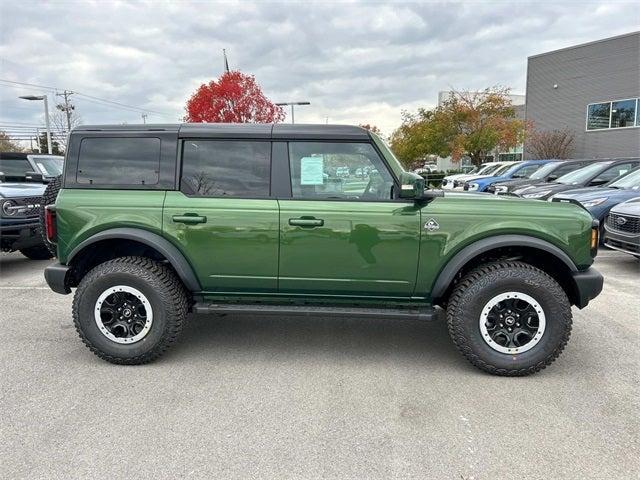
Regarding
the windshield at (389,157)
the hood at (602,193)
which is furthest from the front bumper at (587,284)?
the hood at (602,193)

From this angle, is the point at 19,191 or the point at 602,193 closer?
the point at 19,191

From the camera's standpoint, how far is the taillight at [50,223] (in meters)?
3.71

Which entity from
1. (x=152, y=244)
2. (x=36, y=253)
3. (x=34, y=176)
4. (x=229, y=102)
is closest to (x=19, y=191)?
(x=36, y=253)

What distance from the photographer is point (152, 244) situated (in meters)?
3.61

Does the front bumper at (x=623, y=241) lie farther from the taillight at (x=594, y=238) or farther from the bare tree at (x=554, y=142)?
the bare tree at (x=554, y=142)

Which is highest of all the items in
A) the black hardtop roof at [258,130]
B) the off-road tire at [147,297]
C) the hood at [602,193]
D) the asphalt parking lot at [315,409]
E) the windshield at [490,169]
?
the windshield at [490,169]

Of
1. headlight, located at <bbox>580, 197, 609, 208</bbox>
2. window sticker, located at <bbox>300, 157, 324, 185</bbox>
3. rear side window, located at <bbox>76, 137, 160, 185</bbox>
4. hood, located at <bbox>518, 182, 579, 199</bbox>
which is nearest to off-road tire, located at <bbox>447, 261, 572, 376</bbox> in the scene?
window sticker, located at <bbox>300, 157, 324, 185</bbox>

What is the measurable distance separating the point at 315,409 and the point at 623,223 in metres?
5.87

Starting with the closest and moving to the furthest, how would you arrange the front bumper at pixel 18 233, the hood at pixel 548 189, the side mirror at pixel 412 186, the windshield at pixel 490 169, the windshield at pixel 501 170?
the side mirror at pixel 412 186, the front bumper at pixel 18 233, the hood at pixel 548 189, the windshield at pixel 501 170, the windshield at pixel 490 169

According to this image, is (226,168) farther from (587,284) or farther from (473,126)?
(473,126)

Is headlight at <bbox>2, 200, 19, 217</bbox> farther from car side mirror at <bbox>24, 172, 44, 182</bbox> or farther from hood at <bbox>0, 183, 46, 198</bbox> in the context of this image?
car side mirror at <bbox>24, 172, 44, 182</bbox>

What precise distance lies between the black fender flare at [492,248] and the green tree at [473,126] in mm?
20973

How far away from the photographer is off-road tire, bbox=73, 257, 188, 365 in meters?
3.65

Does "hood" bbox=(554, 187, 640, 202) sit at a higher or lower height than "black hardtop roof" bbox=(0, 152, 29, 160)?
lower
